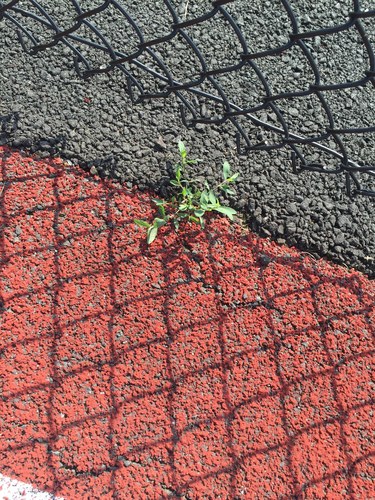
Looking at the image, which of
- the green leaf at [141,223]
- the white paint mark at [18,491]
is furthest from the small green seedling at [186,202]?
the white paint mark at [18,491]

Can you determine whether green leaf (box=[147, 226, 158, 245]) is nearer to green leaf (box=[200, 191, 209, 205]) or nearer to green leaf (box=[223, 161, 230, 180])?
green leaf (box=[200, 191, 209, 205])

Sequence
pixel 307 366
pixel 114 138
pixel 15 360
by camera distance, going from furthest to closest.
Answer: pixel 114 138 → pixel 307 366 → pixel 15 360

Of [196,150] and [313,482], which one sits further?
[196,150]

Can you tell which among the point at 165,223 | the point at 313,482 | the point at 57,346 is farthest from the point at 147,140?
the point at 313,482

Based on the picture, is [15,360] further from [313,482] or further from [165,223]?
[313,482]

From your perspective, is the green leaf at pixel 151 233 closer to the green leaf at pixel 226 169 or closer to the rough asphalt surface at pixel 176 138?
the rough asphalt surface at pixel 176 138

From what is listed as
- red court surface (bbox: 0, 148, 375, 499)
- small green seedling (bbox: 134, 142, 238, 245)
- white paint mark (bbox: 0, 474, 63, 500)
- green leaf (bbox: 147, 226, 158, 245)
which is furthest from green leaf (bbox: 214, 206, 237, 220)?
white paint mark (bbox: 0, 474, 63, 500)

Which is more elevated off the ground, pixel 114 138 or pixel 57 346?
pixel 114 138
